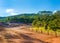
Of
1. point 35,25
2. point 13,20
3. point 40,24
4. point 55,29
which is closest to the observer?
point 55,29

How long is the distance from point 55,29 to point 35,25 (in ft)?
91.8

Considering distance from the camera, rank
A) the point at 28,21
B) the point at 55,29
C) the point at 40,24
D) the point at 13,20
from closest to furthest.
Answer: the point at 55,29, the point at 40,24, the point at 28,21, the point at 13,20

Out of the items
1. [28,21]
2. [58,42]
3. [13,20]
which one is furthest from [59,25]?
[13,20]

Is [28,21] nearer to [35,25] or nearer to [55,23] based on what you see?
[35,25]

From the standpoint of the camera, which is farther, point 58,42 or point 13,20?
point 13,20

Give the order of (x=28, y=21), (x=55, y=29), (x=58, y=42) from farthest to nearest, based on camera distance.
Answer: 1. (x=28, y=21)
2. (x=55, y=29)
3. (x=58, y=42)

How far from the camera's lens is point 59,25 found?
47.7m

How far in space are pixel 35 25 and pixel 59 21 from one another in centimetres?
2823

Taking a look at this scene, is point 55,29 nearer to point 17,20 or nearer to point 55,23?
point 55,23

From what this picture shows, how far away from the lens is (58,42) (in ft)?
97.1

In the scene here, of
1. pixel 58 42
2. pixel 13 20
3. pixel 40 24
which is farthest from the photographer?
pixel 13 20

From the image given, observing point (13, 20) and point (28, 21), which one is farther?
point (13, 20)

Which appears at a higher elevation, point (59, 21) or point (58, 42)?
point (59, 21)

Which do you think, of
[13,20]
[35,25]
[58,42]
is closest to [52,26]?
[58,42]
